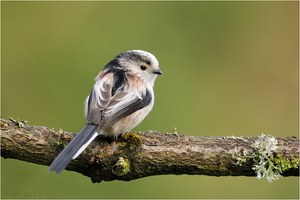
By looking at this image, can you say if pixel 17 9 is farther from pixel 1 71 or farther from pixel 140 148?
pixel 140 148

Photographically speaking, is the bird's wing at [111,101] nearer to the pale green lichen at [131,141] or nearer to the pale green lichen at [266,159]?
the pale green lichen at [131,141]

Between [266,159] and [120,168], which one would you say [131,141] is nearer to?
[120,168]

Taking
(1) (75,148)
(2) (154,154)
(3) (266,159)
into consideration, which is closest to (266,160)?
(3) (266,159)

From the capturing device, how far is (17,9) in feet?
20.4

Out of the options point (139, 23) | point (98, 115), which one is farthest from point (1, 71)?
point (98, 115)

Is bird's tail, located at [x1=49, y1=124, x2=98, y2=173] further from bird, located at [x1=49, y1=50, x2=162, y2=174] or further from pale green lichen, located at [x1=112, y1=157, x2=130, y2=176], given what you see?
pale green lichen, located at [x1=112, y1=157, x2=130, y2=176]

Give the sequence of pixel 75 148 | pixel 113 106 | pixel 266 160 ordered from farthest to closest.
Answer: pixel 113 106 → pixel 266 160 → pixel 75 148

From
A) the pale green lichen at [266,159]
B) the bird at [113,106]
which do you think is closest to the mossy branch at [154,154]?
the pale green lichen at [266,159]

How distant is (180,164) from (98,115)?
618 mm

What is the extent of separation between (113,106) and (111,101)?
39mm

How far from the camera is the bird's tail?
11.2ft

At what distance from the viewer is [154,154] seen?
12.5ft

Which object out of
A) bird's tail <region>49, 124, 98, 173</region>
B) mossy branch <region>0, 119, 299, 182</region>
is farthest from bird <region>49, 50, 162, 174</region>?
mossy branch <region>0, 119, 299, 182</region>

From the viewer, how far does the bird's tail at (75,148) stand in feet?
11.2
